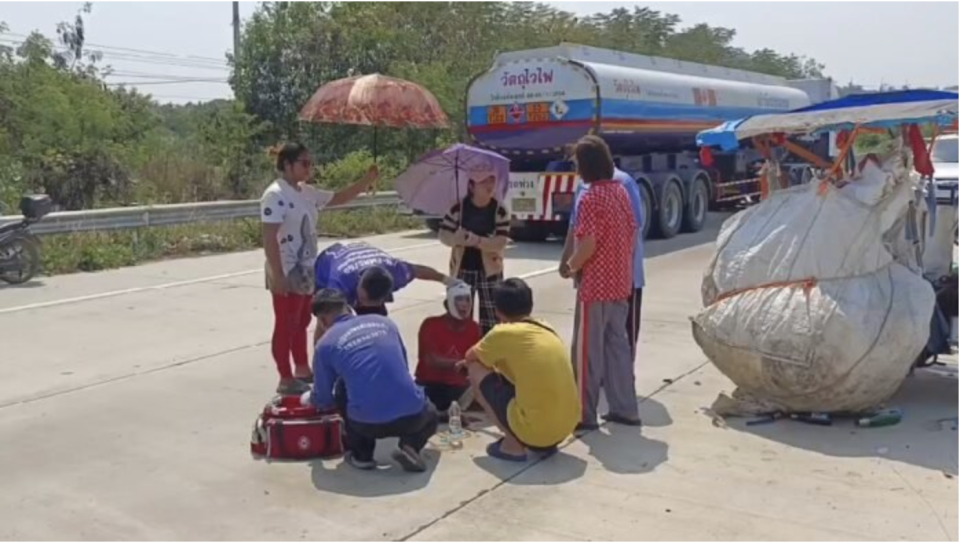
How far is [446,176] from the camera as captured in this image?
23.7ft

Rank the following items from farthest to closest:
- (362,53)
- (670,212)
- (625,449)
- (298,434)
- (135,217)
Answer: (362,53), (670,212), (135,217), (625,449), (298,434)

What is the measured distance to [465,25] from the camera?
33.2 meters

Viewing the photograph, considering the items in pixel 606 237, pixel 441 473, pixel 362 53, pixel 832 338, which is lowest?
pixel 441 473

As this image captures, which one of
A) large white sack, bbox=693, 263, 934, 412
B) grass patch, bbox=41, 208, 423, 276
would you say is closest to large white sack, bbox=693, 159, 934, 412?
large white sack, bbox=693, 263, 934, 412

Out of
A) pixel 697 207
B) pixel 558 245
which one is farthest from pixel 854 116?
pixel 697 207

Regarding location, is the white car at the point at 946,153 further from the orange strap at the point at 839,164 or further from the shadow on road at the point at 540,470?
the shadow on road at the point at 540,470

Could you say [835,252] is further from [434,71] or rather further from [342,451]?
[434,71]

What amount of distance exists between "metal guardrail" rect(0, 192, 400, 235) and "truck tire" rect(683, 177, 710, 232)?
6516 millimetres

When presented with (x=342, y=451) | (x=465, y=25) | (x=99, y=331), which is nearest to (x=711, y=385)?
(x=342, y=451)

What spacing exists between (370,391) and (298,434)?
0.59 metres

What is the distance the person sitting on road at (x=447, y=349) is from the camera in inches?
252

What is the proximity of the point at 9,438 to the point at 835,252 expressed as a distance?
4892 mm

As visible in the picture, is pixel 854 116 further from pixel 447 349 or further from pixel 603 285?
pixel 447 349

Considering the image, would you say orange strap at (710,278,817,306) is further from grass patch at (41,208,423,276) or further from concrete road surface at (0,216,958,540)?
grass patch at (41,208,423,276)
